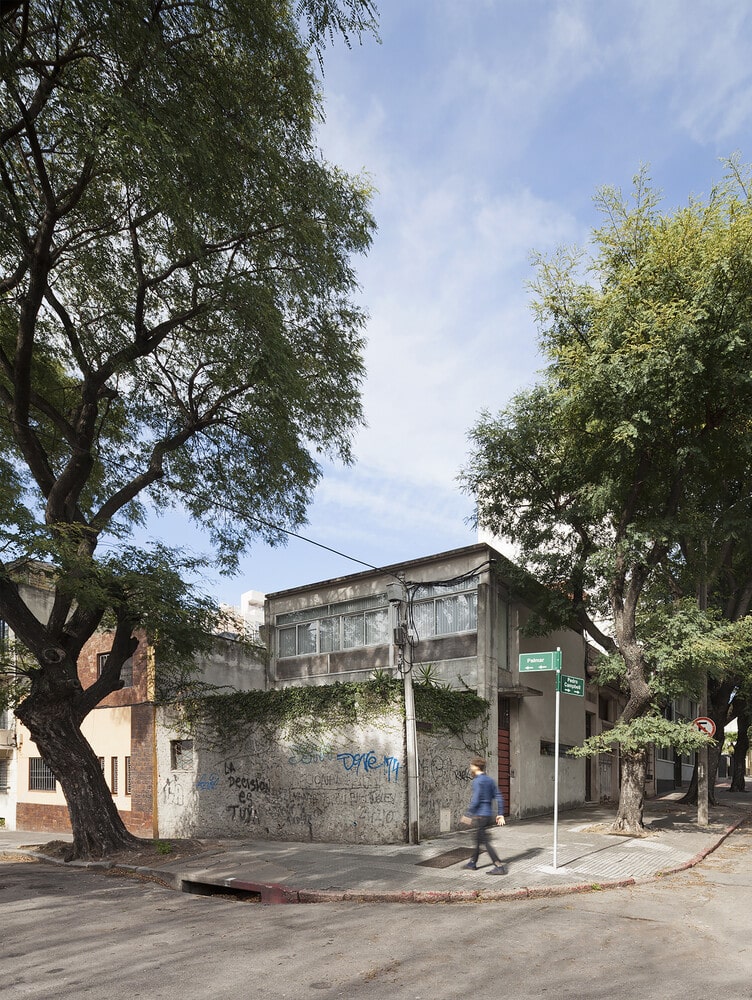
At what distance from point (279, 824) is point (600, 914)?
9.71m

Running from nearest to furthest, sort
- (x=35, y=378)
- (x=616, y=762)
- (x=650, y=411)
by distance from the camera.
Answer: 1. (x=650, y=411)
2. (x=35, y=378)
3. (x=616, y=762)

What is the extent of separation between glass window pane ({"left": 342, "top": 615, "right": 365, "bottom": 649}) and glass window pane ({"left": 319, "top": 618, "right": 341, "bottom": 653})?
0.30m

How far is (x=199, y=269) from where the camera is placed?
14.9 metres

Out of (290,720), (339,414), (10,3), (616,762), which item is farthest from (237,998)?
(616,762)

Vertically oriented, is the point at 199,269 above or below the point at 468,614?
above

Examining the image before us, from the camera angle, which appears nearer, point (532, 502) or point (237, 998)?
point (237, 998)

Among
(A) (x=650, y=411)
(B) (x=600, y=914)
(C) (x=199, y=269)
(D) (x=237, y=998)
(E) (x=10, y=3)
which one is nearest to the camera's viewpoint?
(E) (x=10, y=3)

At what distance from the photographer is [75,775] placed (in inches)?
591

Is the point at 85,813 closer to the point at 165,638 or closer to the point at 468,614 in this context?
the point at 165,638

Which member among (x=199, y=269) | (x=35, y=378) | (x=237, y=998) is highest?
(x=199, y=269)

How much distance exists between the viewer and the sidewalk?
10820 millimetres

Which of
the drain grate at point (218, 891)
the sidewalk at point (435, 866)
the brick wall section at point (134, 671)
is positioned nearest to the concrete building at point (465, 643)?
the sidewalk at point (435, 866)

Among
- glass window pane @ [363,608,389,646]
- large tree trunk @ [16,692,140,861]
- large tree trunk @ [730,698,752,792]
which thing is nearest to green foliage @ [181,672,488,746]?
large tree trunk @ [16,692,140,861]

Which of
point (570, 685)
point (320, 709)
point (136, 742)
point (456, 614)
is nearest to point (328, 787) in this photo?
point (320, 709)
